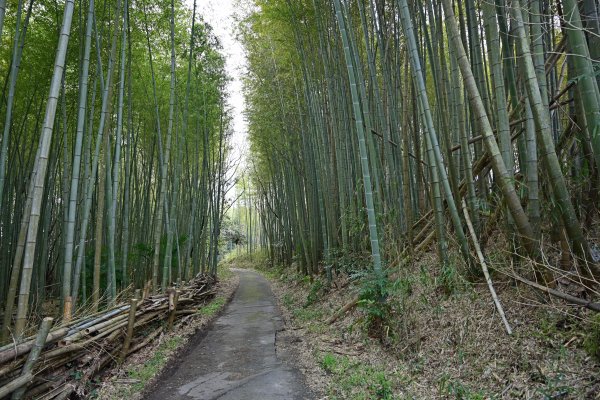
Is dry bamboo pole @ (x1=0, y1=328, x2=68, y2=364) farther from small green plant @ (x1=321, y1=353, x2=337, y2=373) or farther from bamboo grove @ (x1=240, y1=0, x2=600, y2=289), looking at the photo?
bamboo grove @ (x1=240, y1=0, x2=600, y2=289)

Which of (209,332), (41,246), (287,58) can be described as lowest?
(209,332)

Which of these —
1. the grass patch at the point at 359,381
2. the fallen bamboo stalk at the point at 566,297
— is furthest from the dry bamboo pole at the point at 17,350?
the fallen bamboo stalk at the point at 566,297

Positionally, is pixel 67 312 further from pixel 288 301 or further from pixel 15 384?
pixel 288 301

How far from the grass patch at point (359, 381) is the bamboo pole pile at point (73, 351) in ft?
5.66

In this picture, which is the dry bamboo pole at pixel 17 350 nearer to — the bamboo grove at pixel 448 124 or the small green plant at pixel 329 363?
the small green plant at pixel 329 363

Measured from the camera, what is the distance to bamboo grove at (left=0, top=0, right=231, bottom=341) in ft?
→ 9.89

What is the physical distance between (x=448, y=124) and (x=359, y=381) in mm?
2295

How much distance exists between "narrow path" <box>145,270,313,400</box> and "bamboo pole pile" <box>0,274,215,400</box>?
47 centimetres

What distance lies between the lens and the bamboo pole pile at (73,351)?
2173mm

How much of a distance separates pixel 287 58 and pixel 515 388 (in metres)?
5.91

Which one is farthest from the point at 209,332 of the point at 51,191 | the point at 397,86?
the point at 397,86

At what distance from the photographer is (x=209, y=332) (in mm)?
4711

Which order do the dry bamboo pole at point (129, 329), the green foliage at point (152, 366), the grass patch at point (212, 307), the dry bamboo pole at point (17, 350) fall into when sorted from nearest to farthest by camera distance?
the dry bamboo pole at point (17, 350)
the green foliage at point (152, 366)
the dry bamboo pole at point (129, 329)
the grass patch at point (212, 307)

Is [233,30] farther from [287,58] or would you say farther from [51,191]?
[51,191]
